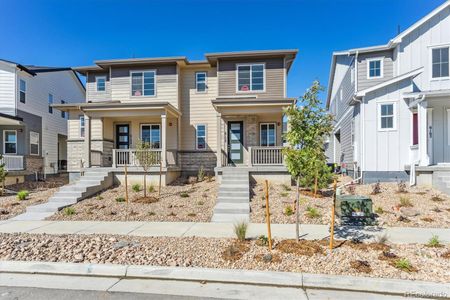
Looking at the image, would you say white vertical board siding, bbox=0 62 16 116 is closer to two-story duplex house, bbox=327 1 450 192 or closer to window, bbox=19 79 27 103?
window, bbox=19 79 27 103

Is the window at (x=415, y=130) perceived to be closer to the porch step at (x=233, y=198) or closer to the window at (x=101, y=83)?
the porch step at (x=233, y=198)

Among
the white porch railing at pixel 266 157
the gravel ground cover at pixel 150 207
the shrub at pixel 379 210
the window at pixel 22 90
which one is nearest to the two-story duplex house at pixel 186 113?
the white porch railing at pixel 266 157

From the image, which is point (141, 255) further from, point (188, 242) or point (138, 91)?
point (138, 91)

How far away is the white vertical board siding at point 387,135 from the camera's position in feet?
41.6

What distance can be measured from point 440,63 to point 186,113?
12560mm

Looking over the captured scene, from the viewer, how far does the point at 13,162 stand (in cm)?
1702

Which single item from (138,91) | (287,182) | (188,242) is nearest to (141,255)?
(188,242)

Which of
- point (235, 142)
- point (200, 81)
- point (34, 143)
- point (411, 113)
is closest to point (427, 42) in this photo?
point (411, 113)

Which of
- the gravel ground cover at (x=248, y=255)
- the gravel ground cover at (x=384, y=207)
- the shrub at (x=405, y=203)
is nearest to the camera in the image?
the gravel ground cover at (x=248, y=255)

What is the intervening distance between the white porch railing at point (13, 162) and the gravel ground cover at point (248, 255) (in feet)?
42.1

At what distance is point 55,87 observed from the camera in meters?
22.6

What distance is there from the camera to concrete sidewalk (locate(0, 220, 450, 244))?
6.45 m

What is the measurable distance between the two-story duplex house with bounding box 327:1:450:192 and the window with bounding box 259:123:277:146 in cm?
413

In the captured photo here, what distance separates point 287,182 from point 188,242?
297 inches
